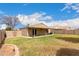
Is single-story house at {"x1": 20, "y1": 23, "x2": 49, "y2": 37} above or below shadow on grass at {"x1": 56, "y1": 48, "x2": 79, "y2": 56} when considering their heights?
above

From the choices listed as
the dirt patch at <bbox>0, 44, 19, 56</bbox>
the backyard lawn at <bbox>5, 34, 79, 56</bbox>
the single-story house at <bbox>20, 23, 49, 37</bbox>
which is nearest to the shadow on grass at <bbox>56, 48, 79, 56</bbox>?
the backyard lawn at <bbox>5, 34, 79, 56</bbox>

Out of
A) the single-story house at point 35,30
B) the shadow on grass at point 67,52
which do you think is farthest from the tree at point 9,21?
the shadow on grass at point 67,52

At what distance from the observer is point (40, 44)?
1.22 m

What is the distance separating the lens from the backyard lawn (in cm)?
121

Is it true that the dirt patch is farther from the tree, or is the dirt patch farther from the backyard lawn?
the tree

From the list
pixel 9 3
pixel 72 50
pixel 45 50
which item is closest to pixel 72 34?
pixel 72 50

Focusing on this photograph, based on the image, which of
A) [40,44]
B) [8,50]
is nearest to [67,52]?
[40,44]

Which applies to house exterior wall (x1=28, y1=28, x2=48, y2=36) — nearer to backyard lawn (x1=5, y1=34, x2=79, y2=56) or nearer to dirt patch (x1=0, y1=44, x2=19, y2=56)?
backyard lawn (x1=5, y1=34, x2=79, y2=56)

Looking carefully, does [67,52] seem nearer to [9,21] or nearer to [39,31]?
[39,31]

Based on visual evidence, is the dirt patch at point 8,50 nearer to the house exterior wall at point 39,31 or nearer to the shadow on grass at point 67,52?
the house exterior wall at point 39,31

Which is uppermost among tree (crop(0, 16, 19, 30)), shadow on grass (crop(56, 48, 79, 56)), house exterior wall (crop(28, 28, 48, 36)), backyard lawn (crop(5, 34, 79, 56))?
tree (crop(0, 16, 19, 30))

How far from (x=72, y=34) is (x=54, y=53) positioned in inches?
9.3

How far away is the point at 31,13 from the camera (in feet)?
4.00

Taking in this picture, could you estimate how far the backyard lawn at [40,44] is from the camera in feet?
3.96
